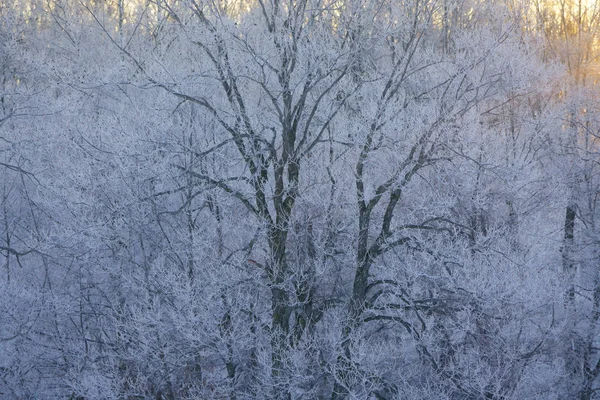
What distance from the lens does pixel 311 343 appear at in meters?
11.7

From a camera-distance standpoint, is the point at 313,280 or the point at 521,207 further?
the point at 521,207

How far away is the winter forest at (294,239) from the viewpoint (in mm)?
11555

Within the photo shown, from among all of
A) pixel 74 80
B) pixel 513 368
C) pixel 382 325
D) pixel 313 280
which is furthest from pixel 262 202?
pixel 513 368

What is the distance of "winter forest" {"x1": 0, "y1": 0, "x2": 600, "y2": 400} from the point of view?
11555 millimetres

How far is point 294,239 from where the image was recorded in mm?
12297

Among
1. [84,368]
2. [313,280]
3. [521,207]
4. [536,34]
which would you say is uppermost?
[536,34]

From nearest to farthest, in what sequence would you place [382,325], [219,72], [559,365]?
1. [219,72]
2. [382,325]
3. [559,365]

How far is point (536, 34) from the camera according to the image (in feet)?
73.0

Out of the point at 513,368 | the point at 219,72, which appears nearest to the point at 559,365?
the point at 513,368

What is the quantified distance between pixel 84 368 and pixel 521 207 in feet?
33.3

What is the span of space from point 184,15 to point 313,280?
519 cm

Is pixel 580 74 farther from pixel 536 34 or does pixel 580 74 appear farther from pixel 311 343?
pixel 311 343

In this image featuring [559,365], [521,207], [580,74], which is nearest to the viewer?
[559,365]

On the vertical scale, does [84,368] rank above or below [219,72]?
below
